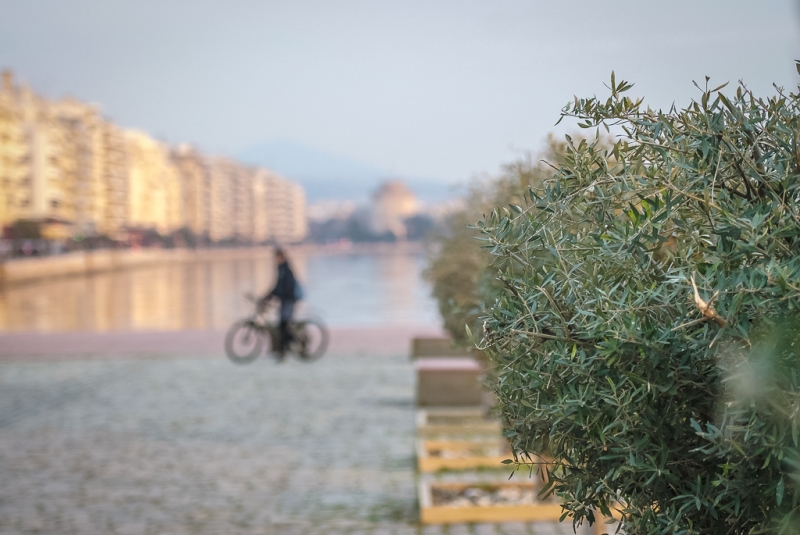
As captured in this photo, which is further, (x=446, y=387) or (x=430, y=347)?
(x=430, y=347)

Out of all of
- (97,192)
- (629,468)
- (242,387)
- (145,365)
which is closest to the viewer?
(629,468)

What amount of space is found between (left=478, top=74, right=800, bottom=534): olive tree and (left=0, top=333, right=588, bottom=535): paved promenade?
4041mm

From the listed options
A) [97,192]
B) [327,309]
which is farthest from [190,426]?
[97,192]

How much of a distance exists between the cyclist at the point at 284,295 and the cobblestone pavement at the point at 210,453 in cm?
131

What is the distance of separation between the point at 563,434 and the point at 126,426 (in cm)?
875

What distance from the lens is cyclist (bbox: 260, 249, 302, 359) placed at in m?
16.0

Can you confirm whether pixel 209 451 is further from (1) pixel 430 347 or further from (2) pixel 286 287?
(2) pixel 286 287

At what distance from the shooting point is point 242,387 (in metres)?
13.5

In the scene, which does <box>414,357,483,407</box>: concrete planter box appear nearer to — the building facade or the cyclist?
the cyclist

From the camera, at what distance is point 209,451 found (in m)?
9.07

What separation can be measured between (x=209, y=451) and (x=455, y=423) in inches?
112

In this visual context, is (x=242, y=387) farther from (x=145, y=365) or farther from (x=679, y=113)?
(x=679, y=113)

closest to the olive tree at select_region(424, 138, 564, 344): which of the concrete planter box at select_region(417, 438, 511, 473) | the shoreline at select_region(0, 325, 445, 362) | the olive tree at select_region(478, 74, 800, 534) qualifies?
the concrete planter box at select_region(417, 438, 511, 473)

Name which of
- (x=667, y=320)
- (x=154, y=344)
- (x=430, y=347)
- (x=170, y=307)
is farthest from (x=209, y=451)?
(x=170, y=307)
